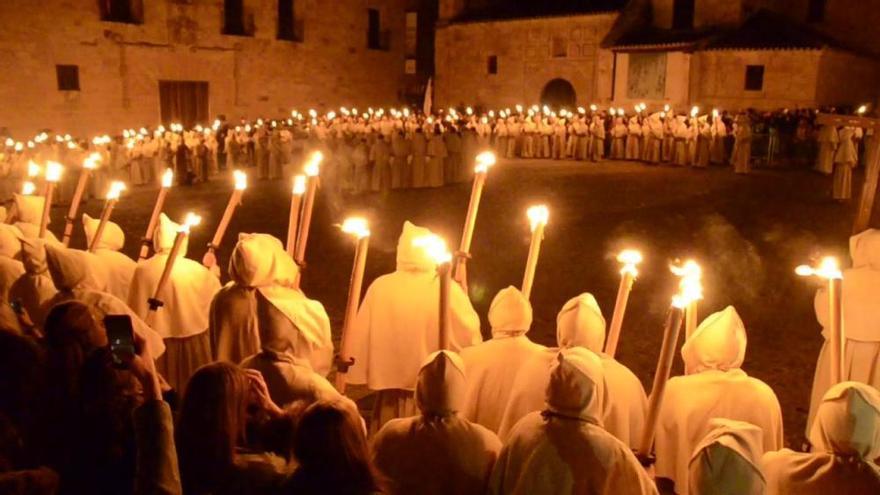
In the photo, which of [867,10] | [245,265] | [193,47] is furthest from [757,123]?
[245,265]

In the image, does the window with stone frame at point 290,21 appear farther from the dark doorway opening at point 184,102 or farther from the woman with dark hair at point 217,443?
the woman with dark hair at point 217,443

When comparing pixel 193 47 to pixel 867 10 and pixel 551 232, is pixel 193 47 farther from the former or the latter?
pixel 867 10

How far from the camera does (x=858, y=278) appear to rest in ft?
17.2

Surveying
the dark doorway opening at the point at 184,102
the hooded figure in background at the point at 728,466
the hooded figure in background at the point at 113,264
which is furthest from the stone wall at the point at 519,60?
the hooded figure in background at the point at 728,466

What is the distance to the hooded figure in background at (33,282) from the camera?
511 centimetres

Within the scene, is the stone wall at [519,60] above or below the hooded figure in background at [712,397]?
above

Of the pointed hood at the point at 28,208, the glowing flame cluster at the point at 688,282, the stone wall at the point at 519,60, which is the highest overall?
the stone wall at the point at 519,60

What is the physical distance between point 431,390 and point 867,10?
3320cm

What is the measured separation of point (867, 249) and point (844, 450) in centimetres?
265

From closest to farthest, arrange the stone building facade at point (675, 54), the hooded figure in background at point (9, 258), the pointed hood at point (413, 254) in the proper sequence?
1. the pointed hood at point (413, 254)
2. the hooded figure in background at point (9, 258)
3. the stone building facade at point (675, 54)

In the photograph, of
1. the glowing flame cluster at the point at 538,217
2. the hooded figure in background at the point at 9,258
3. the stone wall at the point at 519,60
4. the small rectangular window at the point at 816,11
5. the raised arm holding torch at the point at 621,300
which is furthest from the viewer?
the stone wall at the point at 519,60

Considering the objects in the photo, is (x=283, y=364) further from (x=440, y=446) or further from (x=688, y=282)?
(x=688, y=282)

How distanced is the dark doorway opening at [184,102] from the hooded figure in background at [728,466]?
27973mm

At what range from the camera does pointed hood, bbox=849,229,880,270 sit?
511 centimetres
